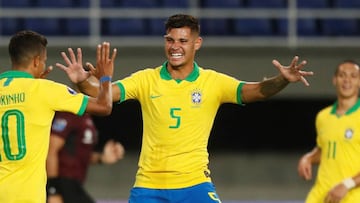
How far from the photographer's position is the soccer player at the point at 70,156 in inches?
436

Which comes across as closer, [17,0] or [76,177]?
[76,177]

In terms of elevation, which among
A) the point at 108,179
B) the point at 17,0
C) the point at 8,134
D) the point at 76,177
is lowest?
the point at 108,179

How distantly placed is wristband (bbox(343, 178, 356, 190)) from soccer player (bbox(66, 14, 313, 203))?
1.77 m

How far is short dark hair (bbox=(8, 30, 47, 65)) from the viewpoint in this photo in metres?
8.23

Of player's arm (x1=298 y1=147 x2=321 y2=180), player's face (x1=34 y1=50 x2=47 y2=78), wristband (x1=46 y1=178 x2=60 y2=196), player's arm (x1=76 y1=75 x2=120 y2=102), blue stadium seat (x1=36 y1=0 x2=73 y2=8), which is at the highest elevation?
blue stadium seat (x1=36 y1=0 x2=73 y2=8)

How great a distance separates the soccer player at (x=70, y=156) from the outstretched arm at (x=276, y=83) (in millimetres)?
2493

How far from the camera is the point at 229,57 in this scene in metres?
19.3

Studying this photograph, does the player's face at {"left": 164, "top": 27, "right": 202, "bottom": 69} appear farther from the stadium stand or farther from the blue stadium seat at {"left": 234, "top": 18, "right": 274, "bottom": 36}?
the blue stadium seat at {"left": 234, "top": 18, "right": 274, "bottom": 36}

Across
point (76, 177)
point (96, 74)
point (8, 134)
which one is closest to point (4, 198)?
point (8, 134)

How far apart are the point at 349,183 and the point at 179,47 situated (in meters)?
2.32

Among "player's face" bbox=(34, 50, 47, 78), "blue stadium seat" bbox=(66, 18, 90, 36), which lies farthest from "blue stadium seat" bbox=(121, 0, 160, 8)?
"player's face" bbox=(34, 50, 47, 78)

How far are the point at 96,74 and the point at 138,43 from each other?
1111cm

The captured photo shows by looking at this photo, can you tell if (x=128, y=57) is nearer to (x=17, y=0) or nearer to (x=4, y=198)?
(x=17, y=0)

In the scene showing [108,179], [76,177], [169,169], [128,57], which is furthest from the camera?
[108,179]
